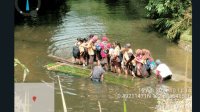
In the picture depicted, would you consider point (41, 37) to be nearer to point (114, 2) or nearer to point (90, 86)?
point (90, 86)

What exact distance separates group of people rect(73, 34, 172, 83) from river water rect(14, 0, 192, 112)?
42cm

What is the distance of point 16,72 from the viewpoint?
10.4m

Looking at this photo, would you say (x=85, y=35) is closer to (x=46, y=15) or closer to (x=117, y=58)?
(x=117, y=58)

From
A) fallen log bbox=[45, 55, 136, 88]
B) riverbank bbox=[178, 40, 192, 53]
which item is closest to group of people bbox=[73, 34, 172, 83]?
fallen log bbox=[45, 55, 136, 88]

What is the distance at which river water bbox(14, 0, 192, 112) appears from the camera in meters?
8.08

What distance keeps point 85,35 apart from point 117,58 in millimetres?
6112

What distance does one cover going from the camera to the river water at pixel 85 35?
8080mm

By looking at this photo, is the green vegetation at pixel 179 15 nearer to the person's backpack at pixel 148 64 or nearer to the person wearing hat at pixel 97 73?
the person's backpack at pixel 148 64

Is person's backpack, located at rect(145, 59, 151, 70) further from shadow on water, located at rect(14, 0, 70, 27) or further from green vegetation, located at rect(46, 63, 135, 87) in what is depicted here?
shadow on water, located at rect(14, 0, 70, 27)

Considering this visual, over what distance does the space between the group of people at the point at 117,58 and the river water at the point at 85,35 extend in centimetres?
42

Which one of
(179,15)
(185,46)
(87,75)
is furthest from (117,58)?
(179,15)

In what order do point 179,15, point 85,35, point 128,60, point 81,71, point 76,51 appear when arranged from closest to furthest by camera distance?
point 128,60, point 81,71, point 76,51, point 179,15, point 85,35

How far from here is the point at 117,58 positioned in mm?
9766

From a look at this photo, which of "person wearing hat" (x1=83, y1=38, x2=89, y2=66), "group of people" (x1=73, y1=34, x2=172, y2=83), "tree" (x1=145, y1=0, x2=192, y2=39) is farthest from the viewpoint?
"tree" (x1=145, y1=0, x2=192, y2=39)
